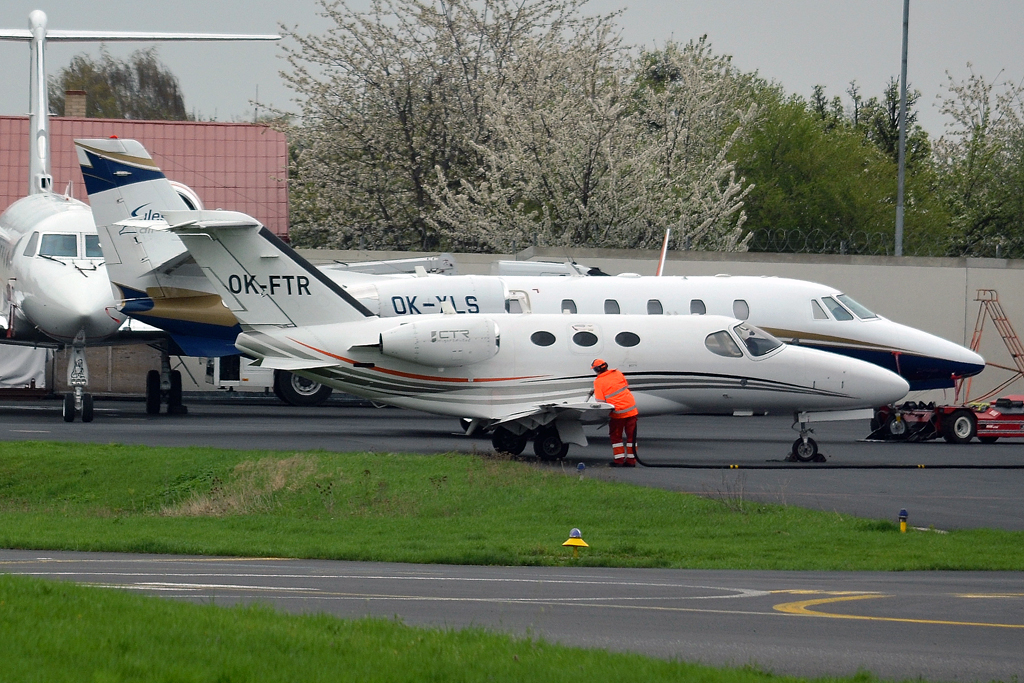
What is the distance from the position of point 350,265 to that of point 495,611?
A: 2514cm

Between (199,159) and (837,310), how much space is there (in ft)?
88.7

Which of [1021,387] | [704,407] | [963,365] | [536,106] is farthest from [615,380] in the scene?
[536,106]

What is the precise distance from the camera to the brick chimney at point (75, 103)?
53750 mm

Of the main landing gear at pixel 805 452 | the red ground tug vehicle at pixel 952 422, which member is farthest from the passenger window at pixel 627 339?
the red ground tug vehicle at pixel 952 422

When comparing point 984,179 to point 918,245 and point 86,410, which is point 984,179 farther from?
point 86,410

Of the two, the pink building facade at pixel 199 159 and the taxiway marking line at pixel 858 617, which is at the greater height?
the pink building facade at pixel 199 159

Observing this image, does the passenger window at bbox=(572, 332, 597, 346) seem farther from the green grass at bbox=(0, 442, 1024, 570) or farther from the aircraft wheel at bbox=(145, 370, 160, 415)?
the aircraft wheel at bbox=(145, 370, 160, 415)

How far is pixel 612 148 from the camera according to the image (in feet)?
148

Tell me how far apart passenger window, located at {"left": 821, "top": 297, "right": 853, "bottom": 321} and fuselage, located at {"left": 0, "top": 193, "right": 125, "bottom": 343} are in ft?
Result: 51.8

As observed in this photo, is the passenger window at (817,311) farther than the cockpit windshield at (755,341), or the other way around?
the passenger window at (817,311)

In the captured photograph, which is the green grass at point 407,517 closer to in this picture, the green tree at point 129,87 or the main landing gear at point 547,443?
the main landing gear at point 547,443

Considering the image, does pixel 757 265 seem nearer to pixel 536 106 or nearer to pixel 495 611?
pixel 536 106

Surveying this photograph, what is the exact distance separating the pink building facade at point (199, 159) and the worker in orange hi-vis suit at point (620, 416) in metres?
25.7

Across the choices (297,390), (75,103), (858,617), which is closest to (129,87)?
(75,103)
